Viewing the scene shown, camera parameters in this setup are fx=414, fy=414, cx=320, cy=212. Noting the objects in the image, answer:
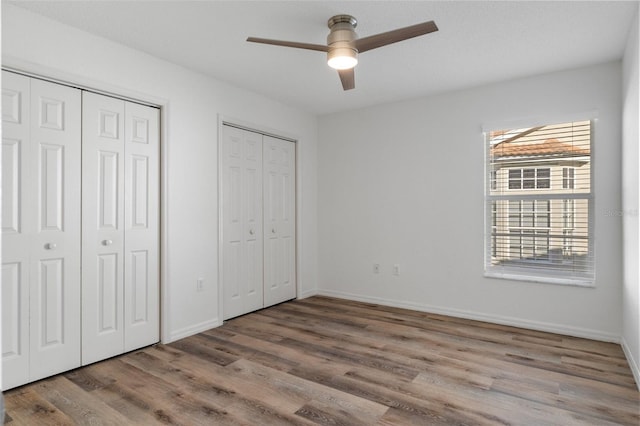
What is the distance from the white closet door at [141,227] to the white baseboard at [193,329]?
0.45 ft

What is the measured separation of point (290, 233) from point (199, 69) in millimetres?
2236

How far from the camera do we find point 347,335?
3.87m

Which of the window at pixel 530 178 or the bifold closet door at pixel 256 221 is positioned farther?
the bifold closet door at pixel 256 221

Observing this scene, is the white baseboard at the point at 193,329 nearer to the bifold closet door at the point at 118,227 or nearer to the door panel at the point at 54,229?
the bifold closet door at the point at 118,227

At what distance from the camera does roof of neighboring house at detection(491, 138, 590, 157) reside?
390 cm

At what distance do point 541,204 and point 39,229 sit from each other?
14.1ft

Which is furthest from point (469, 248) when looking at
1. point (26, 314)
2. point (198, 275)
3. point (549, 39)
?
point (26, 314)

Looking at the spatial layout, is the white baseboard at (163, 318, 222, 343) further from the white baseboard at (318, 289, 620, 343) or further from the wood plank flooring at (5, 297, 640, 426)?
the white baseboard at (318, 289, 620, 343)

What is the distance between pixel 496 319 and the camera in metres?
4.23

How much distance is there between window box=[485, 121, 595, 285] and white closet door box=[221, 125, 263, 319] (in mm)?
2498

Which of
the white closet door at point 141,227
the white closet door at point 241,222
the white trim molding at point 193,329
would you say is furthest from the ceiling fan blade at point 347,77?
the white trim molding at point 193,329

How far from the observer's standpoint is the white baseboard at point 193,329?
3.72 m

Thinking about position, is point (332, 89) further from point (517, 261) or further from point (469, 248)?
point (517, 261)

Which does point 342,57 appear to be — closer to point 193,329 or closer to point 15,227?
point 15,227
